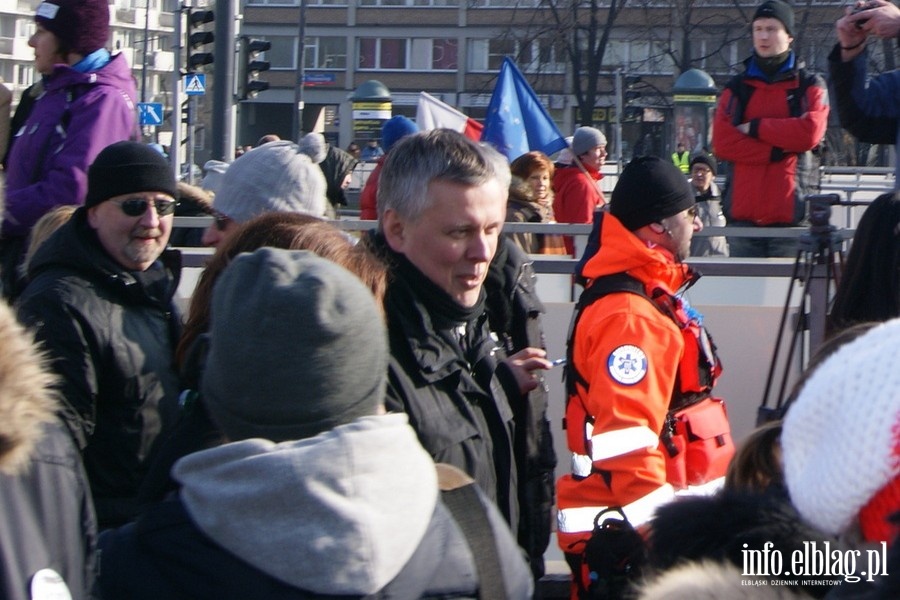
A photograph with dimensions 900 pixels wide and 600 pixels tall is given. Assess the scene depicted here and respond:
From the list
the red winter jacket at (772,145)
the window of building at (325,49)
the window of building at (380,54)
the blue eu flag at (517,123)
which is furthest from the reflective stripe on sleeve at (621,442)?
the window of building at (380,54)

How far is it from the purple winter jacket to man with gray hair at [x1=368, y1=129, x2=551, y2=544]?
5.53 feet

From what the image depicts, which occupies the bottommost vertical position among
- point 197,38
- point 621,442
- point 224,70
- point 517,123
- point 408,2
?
point 621,442

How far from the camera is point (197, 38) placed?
1498cm

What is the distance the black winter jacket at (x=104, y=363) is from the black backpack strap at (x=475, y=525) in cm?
→ 129

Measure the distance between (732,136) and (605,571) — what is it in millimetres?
5075

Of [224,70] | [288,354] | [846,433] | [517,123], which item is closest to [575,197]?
[517,123]

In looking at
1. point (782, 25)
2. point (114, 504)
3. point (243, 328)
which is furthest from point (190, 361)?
point (782, 25)

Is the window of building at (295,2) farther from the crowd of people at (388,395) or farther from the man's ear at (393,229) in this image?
the man's ear at (393,229)

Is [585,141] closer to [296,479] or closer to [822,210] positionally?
[822,210]

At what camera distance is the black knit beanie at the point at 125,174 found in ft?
12.1

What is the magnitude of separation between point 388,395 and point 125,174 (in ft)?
4.17

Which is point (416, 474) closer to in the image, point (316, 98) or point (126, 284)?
point (126, 284)

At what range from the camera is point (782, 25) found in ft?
24.9

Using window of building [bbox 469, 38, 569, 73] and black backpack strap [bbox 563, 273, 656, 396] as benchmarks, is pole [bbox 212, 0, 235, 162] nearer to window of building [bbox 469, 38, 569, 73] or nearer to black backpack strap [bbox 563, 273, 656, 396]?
black backpack strap [bbox 563, 273, 656, 396]
